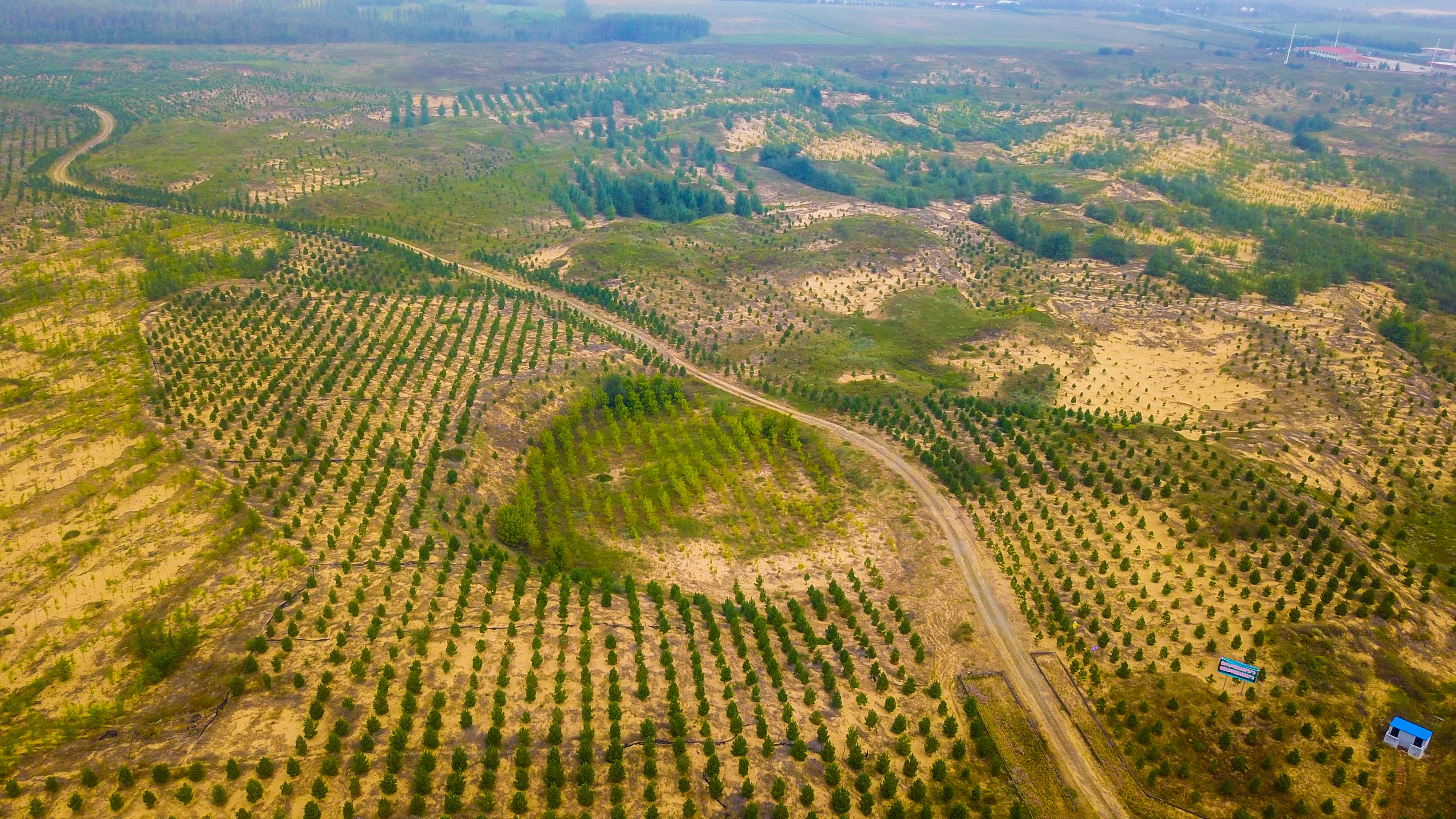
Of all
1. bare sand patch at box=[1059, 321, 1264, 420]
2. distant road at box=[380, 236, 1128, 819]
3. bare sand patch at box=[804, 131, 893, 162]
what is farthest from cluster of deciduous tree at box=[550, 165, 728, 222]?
bare sand patch at box=[1059, 321, 1264, 420]

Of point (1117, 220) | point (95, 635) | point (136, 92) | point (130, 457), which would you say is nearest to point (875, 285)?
point (1117, 220)

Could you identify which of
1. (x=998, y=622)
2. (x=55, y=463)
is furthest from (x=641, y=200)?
(x=998, y=622)

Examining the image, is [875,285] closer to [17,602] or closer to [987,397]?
[987,397]

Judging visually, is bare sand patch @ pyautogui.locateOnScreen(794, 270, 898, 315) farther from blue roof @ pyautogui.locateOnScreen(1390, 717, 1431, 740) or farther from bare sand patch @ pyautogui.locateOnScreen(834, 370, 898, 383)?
blue roof @ pyautogui.locateOnScreen(1390, 717, 1431, 740)

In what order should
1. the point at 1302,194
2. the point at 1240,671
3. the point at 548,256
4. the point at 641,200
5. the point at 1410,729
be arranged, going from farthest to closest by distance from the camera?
the point at 1302,194
the point at 641,200
the point at 548,256
the point at 1240,671
the point at 1410,729

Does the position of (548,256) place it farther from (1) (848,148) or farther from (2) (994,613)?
(1) (848,148)

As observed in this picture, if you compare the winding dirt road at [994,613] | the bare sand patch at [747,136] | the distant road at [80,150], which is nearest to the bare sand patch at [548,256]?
the winding dirt road at [994,613]
